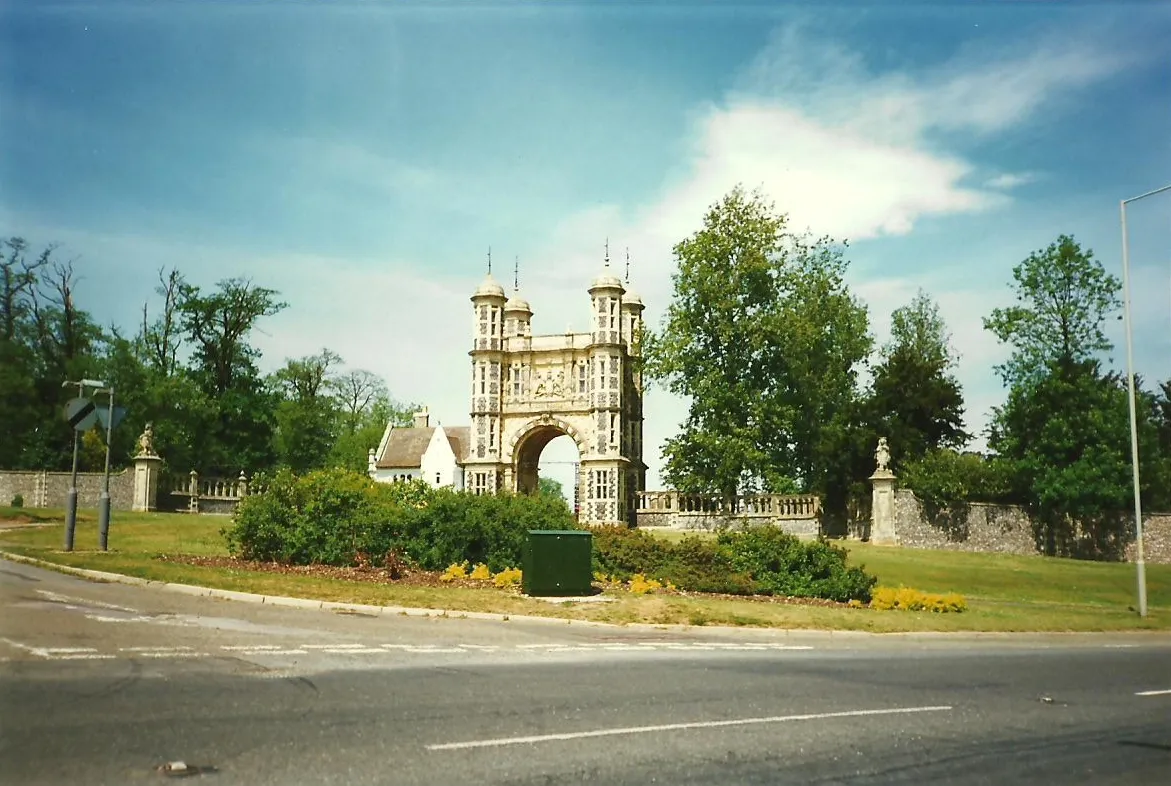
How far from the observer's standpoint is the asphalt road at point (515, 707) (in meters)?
7.00

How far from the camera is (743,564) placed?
958 inches

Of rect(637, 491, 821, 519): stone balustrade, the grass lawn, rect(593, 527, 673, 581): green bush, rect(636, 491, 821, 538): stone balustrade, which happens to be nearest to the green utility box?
the grass lawn

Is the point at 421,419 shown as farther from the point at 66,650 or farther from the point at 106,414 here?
the point at 66,650

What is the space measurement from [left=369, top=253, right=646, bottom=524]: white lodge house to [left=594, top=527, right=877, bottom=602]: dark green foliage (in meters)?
A: 36.3

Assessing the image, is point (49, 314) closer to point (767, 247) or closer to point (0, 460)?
point (0, 460)

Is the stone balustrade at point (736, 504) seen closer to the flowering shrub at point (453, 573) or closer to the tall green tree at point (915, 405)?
the tall green tree at point (915, 405)

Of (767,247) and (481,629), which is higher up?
(767,247)

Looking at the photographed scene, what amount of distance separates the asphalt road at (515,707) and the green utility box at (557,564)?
4.72m

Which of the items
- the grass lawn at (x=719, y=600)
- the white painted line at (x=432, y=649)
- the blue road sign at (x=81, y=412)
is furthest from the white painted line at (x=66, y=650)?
the blue road sign at (x=81, y=412)

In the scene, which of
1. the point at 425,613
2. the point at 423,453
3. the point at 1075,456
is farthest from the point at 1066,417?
the point at 423,453

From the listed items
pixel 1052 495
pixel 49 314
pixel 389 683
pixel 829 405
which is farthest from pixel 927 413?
pixel 389 683

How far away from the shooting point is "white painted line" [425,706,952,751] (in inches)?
299

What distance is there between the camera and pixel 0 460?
170ft

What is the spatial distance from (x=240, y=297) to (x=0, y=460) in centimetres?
1870
